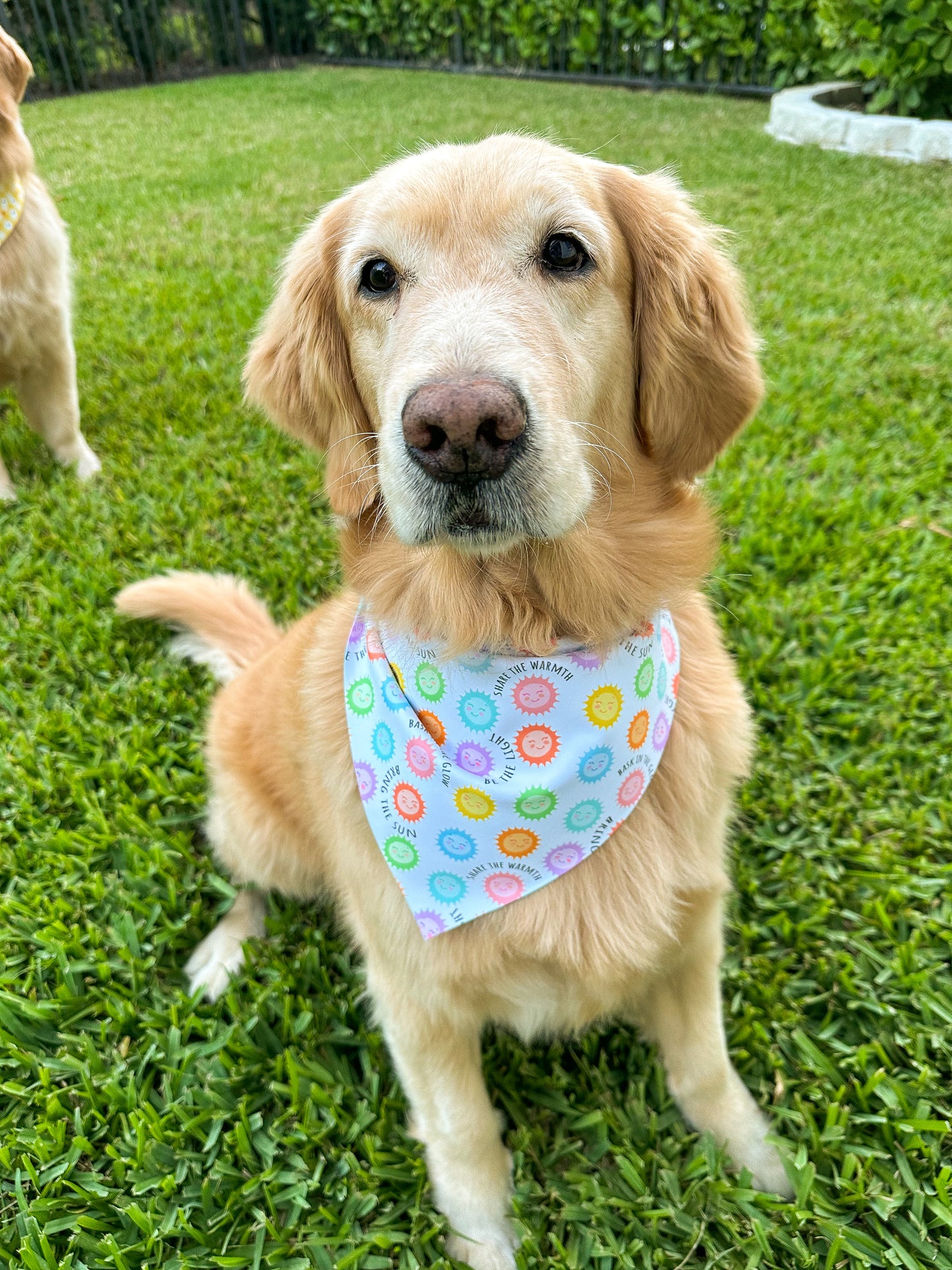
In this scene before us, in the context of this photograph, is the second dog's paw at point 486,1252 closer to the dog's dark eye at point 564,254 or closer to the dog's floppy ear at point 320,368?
the dog's floppy ear at point 320,368

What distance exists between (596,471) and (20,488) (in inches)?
138

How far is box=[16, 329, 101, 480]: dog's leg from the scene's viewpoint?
4.07 meters

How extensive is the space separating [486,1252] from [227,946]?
1042 millimetres

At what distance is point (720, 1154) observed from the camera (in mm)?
1885

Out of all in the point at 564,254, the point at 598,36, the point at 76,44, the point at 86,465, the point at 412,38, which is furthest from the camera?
the point at 412,38

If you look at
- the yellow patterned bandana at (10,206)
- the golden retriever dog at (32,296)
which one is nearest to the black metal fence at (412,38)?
the golden retriever dog at (32,296)

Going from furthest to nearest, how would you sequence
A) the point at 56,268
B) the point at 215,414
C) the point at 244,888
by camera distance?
the point at 215,414 → the point at 56,268 → the point at 244,888

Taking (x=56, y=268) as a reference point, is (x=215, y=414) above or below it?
below

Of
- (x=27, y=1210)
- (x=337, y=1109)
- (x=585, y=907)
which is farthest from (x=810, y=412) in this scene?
(x=27, y=1210)

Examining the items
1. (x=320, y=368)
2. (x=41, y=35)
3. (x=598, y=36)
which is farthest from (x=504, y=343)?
(x=41, y=35)

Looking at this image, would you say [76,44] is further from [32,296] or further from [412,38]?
[32,296]

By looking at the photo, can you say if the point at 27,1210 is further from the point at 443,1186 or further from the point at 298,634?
the point at 298,634

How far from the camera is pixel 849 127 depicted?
8758 millimetres

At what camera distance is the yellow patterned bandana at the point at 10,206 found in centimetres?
378
